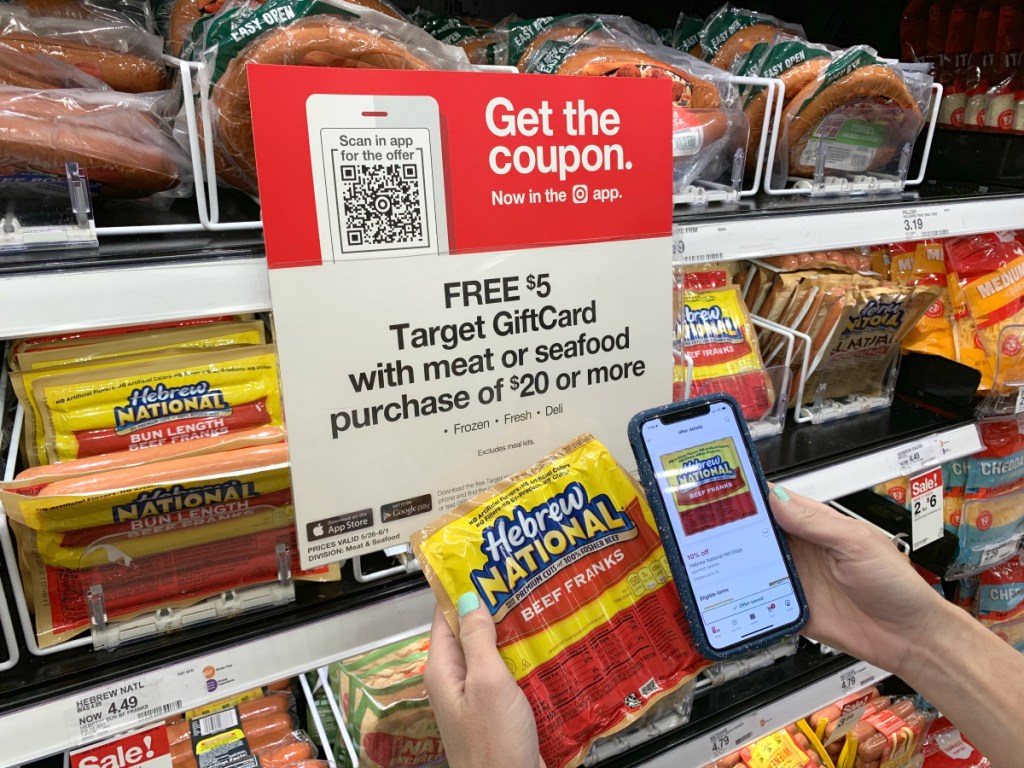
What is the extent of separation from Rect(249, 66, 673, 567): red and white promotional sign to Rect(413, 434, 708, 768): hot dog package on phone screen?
0.05 meters

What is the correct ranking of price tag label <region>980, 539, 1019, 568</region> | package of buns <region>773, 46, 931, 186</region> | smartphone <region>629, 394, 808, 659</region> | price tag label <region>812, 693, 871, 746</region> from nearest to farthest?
smartphone <region>629, 394, 808, 659</region> → package of buns <region>773, 46, 931, 186</region> → price tag label <region>812, 693, 871, 746</region> → price tag label <region>980, 539, 1019, 568</region>

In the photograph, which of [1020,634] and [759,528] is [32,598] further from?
[1020,634]

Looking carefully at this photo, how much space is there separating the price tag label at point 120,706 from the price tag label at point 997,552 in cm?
179

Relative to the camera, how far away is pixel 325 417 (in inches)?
28.3

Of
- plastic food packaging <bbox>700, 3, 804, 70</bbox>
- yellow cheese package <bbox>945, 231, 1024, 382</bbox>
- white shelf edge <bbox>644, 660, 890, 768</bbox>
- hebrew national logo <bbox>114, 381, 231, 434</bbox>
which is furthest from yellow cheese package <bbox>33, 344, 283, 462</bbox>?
yellow cheese package <bbox>945, 231, 1024, 382</bbox>

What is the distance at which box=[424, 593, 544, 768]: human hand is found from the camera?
27.7 inches

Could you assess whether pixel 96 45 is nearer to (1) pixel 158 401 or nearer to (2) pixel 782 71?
(1) pixel 158 401

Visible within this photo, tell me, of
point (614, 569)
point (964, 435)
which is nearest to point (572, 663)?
point (614, 569)

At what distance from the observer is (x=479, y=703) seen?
703 mm

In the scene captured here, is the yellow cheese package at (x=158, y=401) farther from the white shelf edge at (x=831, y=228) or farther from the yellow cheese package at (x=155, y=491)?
the white shelf edge at (x=831, y=228)

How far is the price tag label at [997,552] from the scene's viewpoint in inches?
68.0

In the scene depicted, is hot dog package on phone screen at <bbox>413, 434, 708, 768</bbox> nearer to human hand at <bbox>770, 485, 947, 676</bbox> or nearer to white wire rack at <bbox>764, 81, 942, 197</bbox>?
human hand at <bbox>770, 485, 947, 676</bbox>

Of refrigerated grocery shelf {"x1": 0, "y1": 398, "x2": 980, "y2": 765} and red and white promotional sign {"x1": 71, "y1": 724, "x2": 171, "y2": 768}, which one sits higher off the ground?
refrigerated grocery shelf {"x1": 0, "y1": 398, "x2": 980, "y2": 765}

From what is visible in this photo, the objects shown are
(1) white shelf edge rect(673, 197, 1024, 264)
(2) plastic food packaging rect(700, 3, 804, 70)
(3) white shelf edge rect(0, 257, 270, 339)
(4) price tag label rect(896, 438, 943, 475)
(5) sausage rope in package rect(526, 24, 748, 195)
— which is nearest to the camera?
(3) white shelf edge rect(0, 257, 270, 339)
